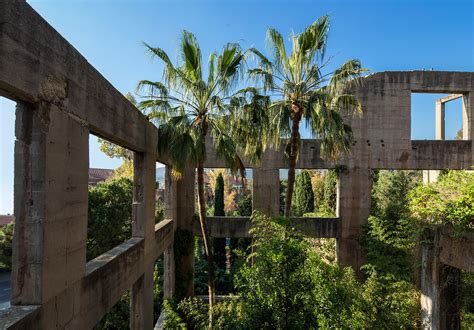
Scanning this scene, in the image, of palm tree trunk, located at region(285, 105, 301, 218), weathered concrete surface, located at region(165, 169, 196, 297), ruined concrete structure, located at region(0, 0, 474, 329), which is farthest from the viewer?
weathered concrete surface, located at region(165, 169, 196, 297)

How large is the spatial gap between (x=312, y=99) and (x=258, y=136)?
189cm

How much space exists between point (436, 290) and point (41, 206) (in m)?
8.76

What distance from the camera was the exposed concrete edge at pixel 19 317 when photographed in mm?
3194

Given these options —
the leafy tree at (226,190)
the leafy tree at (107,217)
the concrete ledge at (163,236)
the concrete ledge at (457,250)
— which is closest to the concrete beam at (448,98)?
the concrete ledge at (457,250)

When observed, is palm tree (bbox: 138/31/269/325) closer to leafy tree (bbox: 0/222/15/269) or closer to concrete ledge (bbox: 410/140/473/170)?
concrete ledge (bbox: 410/140/473/170)

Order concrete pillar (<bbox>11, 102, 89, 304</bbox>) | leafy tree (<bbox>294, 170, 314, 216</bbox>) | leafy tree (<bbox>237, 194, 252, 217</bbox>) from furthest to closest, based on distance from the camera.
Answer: leafy tree (<bbox>237, 194, 252, 217</bbox>), leafy tree (<bbox>294, 170, 314, 216</bbox>), concrete pillar (<bbox>11, 102, 89, 304</bbox>)

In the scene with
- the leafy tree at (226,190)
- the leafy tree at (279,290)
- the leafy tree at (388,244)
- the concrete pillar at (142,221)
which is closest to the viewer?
the leafy tree at (279,290)

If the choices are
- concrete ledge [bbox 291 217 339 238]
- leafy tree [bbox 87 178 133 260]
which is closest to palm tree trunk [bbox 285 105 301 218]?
concrete ledge [bbox 291 217 339 238]

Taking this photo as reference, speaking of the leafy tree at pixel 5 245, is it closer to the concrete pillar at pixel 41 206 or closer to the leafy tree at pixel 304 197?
the leafy tree at pixel 304 197

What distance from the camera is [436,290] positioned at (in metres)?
7.88

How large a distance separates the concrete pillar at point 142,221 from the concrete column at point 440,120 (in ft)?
49.8

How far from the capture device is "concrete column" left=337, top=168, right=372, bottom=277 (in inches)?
512

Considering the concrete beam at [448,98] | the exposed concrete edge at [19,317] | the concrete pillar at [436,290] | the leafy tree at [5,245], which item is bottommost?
the leafy tree at [5,245]

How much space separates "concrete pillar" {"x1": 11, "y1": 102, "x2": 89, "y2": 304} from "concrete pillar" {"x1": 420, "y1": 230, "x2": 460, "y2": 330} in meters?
7.86
